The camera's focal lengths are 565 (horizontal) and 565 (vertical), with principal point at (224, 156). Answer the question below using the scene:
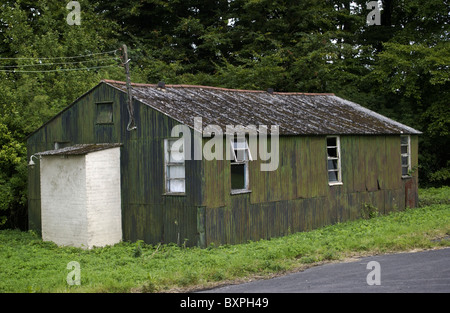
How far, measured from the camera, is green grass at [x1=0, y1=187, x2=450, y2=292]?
38.3ft

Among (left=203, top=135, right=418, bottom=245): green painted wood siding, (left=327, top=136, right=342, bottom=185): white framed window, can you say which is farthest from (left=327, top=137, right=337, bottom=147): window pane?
(left=203, top=135, right=418, bottom=245): green painted wood siding

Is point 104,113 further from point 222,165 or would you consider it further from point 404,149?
point 404,149

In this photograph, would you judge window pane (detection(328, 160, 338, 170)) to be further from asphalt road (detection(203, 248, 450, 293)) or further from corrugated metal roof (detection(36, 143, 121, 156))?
corrugated metal roof (detection(36, 143, 121, 156))

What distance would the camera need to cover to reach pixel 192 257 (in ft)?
46.3

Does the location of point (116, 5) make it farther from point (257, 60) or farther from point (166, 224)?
point (166, 224)

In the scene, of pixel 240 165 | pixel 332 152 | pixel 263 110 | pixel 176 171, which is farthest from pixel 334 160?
pixel 176 171

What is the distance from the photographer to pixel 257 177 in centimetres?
1750

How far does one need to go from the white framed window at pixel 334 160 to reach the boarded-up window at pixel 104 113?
7.79 meters

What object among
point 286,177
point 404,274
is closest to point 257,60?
point 286,177

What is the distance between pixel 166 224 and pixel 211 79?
16.1 metres

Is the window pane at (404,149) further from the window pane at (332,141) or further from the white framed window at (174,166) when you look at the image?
the white framed window at (174,166)

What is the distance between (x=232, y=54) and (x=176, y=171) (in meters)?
19.7

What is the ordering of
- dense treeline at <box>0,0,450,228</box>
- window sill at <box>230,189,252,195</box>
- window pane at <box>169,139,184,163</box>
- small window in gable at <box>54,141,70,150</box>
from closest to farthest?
window pane at <box>169,139,184,163</box> → window sill at <box>230,189,252,195</box> → small window in gable at <box>54,141,70,150</box> → dense treeline at <box>0,0,450,228</box>

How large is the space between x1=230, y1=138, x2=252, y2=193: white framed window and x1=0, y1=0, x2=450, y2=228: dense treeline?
965 cm
